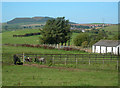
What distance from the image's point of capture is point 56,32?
2515 inches

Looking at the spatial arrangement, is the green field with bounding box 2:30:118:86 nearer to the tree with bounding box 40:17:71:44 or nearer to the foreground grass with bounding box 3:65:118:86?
the foreground grass with bounding box 3:65:118:86

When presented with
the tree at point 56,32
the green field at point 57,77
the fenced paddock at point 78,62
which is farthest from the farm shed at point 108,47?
the green field at point 57,77

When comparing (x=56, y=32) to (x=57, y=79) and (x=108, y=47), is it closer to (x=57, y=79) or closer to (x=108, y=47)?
(x=108, y=47)

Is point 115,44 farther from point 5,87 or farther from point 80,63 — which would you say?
point 5,87

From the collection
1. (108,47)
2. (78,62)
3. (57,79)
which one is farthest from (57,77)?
(108,47)

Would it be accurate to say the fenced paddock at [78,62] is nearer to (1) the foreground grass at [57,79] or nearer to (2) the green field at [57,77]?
(2) the green field at [57,77]

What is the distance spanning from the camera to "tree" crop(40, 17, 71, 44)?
63.6 m

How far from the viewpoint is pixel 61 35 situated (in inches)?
2557

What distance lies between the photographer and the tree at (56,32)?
209 feet

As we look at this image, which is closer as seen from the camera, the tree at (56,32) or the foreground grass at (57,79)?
the foreground grass at (57,79)

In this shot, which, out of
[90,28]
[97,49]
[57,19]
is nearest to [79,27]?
[90,28]

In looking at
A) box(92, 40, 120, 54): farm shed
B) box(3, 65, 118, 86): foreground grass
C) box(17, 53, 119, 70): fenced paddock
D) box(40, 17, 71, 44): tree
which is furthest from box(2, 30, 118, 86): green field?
box(40, 17, 71, 44): tree

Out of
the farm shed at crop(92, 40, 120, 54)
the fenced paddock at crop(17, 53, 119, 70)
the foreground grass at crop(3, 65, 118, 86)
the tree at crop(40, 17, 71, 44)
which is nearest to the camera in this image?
the foreground grass at crop(3, 65, 118, 86)

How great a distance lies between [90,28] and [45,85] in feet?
353
